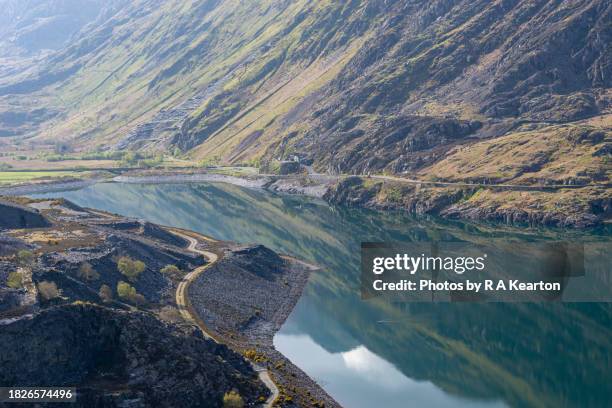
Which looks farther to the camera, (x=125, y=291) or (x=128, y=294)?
(x=128, y=294)

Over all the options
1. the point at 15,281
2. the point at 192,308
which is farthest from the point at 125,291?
the point at 15,281

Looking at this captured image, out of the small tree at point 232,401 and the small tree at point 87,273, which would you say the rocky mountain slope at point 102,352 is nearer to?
the small tree at point 232,401

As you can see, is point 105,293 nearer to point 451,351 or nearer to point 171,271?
point 171,271

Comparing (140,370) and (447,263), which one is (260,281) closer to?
(447,263)

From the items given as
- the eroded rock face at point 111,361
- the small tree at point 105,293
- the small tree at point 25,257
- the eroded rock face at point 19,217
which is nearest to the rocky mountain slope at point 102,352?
the eroded rock face at point 111,361

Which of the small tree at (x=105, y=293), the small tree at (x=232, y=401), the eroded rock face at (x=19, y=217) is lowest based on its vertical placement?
the small tree at (x=232, y=401)

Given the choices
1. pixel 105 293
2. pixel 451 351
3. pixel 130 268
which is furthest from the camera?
pixel 130 268
